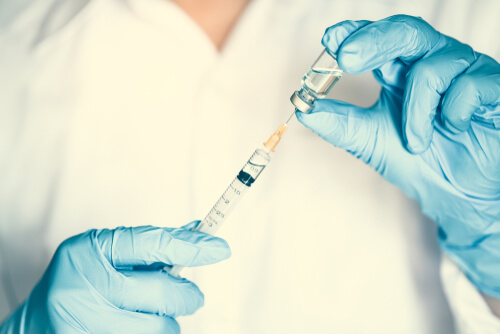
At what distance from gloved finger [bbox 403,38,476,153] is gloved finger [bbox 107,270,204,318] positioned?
23.7 inches

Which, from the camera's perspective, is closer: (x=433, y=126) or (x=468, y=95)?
(x=468, y=95)

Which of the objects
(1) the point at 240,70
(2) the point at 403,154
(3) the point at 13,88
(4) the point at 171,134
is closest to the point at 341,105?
(2) the point at 403,154

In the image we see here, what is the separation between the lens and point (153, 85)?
131 centimetres

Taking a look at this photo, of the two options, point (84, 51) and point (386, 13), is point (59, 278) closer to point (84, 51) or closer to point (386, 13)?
point (84, 51)

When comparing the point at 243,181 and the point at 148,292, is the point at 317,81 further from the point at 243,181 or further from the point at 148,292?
the point at 148,292

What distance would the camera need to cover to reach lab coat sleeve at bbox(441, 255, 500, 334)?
111cm

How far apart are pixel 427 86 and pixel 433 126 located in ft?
0.45

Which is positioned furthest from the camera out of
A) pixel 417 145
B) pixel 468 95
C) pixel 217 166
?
pixel 217 166

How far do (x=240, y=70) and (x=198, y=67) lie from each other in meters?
0.11

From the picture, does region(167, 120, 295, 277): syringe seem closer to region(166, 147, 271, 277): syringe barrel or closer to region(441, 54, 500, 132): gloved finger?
region(166, 147, 271, 277): syringe barrel

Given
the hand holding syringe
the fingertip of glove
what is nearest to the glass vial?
the hand holding syringe

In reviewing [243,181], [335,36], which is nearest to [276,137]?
[243,181]

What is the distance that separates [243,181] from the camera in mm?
1036

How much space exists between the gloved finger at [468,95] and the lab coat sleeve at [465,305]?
37 centimetres
